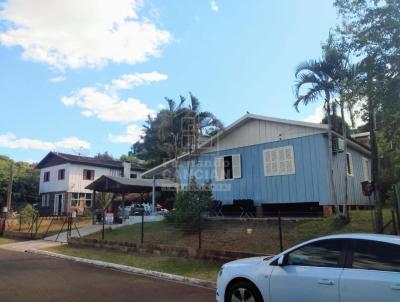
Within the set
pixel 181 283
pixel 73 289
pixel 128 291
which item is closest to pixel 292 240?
pixel 181 283

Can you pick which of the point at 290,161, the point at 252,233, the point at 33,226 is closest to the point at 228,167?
the point at 290,161

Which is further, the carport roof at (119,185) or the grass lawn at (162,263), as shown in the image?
the carport roof at (119,185)

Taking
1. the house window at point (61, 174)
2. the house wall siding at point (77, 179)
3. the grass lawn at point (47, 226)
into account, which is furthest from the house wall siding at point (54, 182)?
the grass lawn at point (47, 226)

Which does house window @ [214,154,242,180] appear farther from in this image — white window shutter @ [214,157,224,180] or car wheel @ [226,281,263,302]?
car wheel @ [226,281,263,302]

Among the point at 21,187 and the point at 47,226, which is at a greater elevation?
the point at 21,187

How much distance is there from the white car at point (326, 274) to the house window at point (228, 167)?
537 inches

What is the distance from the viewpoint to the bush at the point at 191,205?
1692 cm

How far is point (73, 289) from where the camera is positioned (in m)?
8.98

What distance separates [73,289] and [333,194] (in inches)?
416

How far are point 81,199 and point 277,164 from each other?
2685cm

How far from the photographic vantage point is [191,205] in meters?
17.3

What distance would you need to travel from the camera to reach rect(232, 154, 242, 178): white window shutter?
65.6ft

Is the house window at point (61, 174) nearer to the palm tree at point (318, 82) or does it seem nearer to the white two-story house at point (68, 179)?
the white two-story house at point (68, 179)

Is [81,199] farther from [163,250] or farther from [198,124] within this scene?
[163,250]
